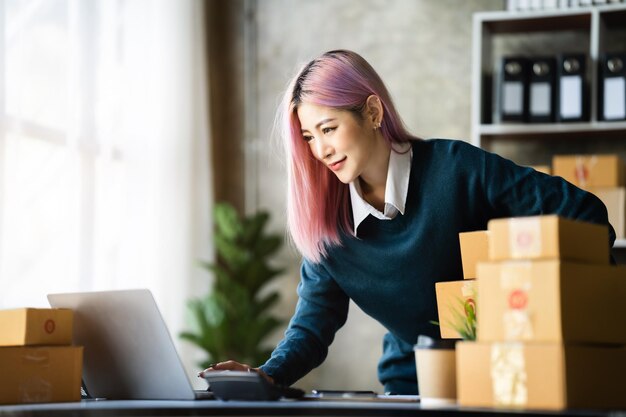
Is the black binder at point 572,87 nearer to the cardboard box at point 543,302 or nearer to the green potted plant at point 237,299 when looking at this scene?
the green potted plant at point 237,299

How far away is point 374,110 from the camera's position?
83.8 inches

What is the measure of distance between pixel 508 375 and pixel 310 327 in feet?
2.80

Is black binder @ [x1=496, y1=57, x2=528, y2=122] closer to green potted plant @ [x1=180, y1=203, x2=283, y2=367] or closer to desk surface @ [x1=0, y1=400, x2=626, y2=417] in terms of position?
green potted plant @ [x1=180, y1=203, x2=283, y2=367]

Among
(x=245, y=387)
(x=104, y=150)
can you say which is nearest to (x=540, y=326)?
(x=245, y=387)

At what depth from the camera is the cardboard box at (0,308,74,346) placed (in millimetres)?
1781

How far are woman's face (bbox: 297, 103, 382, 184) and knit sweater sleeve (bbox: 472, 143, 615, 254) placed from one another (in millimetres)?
283

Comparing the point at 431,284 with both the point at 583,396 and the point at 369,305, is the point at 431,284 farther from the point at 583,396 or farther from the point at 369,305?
the point at 583,396

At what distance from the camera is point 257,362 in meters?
4.24

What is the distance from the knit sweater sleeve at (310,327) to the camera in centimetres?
201

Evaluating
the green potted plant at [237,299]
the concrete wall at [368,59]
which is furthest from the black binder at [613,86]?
the green potted plant at [237,299]

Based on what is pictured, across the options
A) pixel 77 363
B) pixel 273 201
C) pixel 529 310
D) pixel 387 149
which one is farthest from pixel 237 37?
pixel 529 310

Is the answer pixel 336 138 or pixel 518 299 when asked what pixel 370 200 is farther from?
pixel 518 299

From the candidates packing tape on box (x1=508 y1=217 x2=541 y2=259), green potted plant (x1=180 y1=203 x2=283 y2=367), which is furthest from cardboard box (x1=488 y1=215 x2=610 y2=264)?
green potted plant (x1=180 y1=203 x2=283 y2=367)

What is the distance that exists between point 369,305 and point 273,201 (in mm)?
2546
